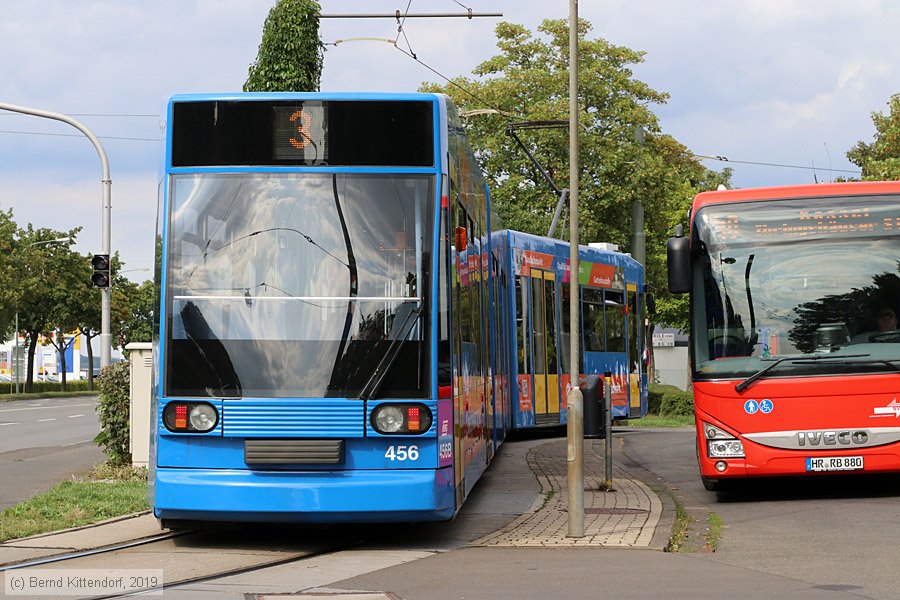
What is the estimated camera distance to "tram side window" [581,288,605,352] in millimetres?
24469

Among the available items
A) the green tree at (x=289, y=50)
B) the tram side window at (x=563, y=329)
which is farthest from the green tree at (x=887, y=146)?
the green tree at (x=289, y=50)

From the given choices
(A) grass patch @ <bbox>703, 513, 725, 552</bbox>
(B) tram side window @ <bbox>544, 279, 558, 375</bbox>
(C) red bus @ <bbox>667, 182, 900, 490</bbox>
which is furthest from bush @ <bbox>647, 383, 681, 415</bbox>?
(A) grass patch @ <bbox>703, 513, 725, 552</bbox>

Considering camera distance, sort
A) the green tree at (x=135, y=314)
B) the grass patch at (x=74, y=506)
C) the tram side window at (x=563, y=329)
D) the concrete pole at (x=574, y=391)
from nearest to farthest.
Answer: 1. the concrete pole at (x=574, y=391)
2. the grass patch at (x=74, y=506)
3. the tram side window at (x=563, y=329)
4. the green tree at (x=135, y=314)

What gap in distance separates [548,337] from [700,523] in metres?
10.7

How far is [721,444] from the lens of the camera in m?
13.5

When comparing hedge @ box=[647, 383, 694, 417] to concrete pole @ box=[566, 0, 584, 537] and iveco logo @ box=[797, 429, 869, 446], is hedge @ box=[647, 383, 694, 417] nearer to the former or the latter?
iveco logo @ box=[797, 429, 869, 446]

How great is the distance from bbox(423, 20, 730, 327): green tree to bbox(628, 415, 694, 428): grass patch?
9.68 meters

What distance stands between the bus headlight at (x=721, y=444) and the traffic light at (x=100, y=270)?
35.8 feet

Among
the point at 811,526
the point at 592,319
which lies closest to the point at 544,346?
the point at 592,319

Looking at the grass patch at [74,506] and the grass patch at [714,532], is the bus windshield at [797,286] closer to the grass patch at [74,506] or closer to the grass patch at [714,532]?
the grass patch at [714,532]

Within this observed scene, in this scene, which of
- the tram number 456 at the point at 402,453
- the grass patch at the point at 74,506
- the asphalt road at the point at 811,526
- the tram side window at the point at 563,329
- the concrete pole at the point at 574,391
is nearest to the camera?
the asphalt road at the point at 811,526

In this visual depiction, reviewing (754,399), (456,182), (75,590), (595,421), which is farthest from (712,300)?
(75,590)

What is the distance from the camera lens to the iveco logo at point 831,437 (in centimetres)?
1325

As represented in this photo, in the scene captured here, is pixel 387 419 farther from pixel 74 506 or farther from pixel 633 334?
pixel 633 334
